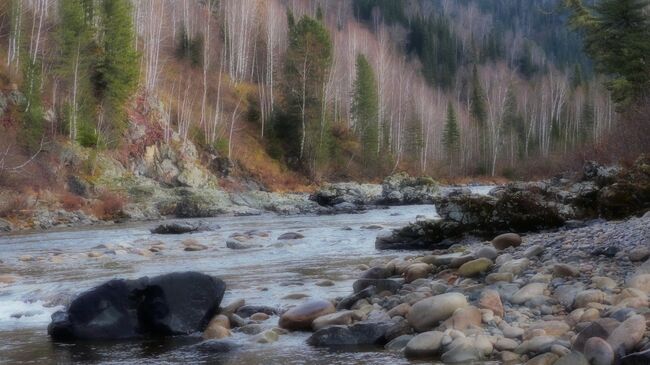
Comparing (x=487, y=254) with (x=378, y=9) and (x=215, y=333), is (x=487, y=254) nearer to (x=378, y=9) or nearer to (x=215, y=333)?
(x=215, y=333)

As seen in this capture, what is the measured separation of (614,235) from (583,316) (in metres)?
3.05

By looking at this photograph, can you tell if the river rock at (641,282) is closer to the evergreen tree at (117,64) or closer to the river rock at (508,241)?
the river rock at (508,241)

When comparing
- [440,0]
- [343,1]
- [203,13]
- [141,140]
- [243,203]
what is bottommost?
[243,203]

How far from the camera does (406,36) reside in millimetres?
102438

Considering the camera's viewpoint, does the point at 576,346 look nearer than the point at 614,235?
Yes

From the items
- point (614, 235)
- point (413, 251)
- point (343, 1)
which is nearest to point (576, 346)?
point (614, 235)

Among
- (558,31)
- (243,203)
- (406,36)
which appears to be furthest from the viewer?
(558,31)

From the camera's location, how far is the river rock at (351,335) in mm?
6856

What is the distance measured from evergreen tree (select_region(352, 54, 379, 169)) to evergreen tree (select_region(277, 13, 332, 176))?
18.0 ft

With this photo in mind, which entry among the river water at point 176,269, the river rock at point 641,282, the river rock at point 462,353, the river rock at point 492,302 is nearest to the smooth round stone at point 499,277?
the river rock at point 492,302

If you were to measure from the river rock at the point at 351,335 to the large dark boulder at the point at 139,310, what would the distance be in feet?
5.31

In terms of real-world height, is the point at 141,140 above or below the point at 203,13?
below

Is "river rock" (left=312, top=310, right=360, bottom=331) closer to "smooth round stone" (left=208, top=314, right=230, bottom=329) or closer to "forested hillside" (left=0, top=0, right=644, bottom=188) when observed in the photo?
"smooth round stone" (left=208, top=314, right=230, bottom=329)

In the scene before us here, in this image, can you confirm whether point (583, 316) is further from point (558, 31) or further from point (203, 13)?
point (558, 31)
